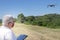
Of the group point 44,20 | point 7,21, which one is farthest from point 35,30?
point 7,21

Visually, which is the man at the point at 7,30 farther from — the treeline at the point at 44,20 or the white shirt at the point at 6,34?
the treeline at the point at 44,20

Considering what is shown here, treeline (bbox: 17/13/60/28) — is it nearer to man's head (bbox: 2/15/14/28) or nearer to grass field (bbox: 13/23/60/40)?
grass field (bbox: 13/23/60/40)

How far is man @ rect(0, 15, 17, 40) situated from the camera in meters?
2.65

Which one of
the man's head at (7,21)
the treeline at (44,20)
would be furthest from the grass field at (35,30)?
the man's head at (7,21)

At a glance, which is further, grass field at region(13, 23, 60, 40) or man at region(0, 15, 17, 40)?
grass field at region(13, 23, 60, 40)

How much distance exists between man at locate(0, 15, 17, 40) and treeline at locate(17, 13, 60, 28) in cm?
806

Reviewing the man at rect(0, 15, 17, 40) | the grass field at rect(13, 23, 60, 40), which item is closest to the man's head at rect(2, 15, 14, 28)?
the man at rect(0, 15, 17, 40)

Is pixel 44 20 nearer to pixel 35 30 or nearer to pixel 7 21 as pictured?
pixel 35 30

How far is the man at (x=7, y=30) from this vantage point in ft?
8.69

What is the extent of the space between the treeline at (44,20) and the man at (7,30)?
8060 millimetres

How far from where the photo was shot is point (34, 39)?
841cm

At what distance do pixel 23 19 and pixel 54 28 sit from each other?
158cm

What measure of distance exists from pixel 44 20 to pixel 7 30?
8.32 meters

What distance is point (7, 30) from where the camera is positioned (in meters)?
2.69
